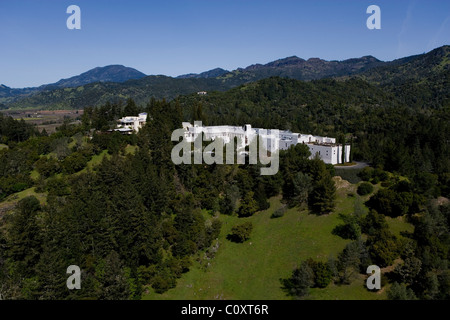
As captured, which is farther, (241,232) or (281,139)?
(281,139)

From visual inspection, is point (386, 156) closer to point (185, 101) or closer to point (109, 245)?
point (109, 245)

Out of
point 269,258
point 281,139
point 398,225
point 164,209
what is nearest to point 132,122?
point 164,209

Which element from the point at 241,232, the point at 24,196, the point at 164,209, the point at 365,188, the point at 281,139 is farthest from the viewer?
the point at 281,139

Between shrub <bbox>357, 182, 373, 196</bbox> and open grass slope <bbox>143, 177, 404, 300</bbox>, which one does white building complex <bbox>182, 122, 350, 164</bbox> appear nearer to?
open grass slope <bbox>143, 177, 404, 300</bbox>

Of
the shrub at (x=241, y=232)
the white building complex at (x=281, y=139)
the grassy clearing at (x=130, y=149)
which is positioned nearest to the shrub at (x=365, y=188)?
the white building complex at (x=281, y=139)

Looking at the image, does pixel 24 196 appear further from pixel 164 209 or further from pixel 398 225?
pixel 398 225

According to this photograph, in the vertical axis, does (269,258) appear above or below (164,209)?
below

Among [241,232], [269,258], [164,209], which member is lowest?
[269,258]

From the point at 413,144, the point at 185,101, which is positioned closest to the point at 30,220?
the point at 413,144
